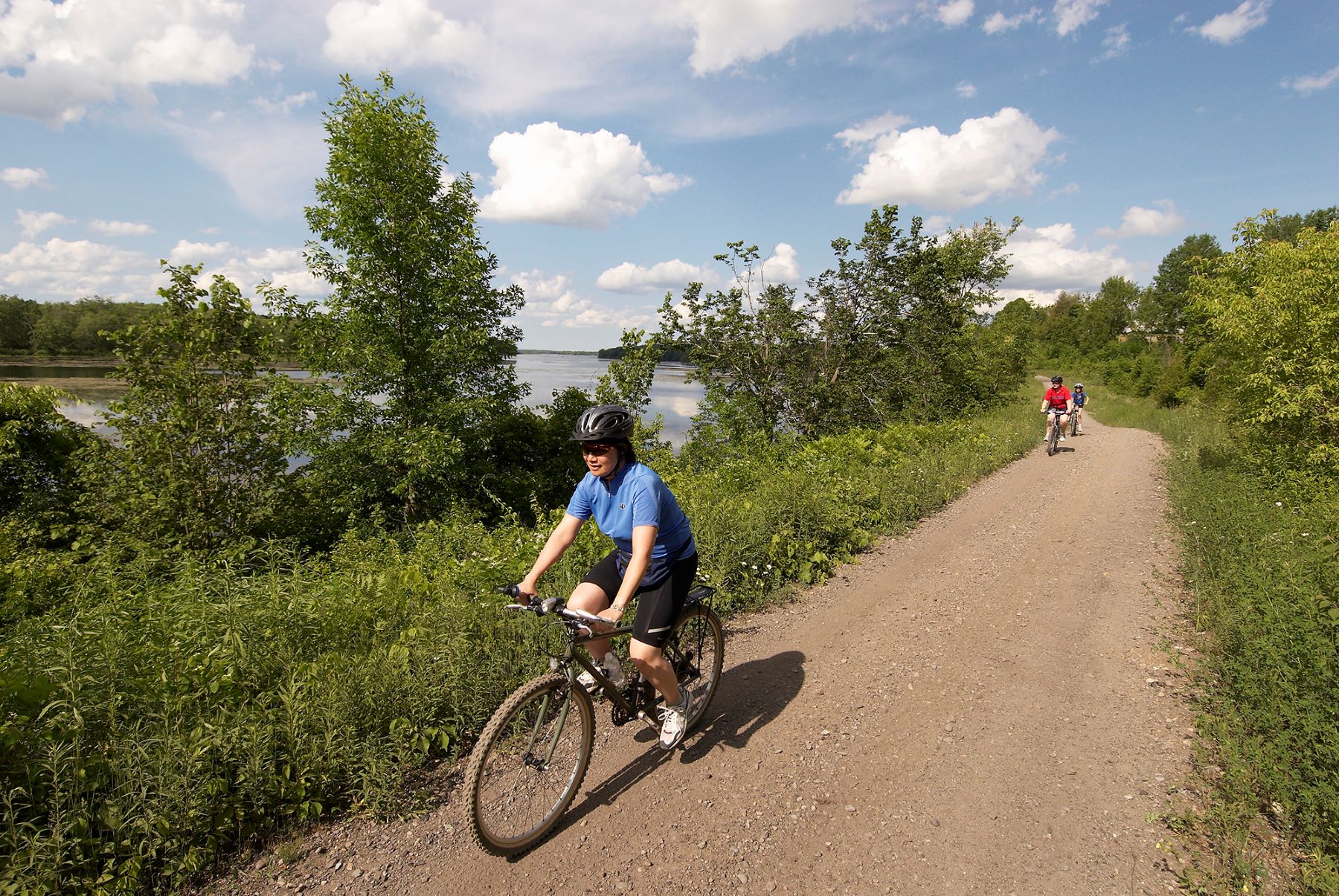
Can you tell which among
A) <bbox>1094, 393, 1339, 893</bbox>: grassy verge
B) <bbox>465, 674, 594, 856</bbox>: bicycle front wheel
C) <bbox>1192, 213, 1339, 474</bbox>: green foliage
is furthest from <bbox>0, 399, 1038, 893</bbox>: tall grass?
<bbox>1192, 213, 1339, 474</bbox>: green foliage

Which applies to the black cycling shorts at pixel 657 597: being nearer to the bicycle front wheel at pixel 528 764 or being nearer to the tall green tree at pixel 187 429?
the bicycle front wheel at pixel 528 764

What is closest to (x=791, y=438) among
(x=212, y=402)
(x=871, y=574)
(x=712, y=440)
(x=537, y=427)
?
(x=712, y=440)

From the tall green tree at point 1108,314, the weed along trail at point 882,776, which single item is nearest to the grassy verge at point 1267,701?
the weed along trail at point 882,776

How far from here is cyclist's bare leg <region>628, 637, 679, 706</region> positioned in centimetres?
351

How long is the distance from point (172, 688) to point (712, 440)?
1652cm

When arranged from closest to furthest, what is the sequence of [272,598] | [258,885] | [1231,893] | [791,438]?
[1231,893]
[258,885]
[272,598]
[791,438]

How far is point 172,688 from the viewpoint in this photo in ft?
11.1

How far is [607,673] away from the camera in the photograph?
3.62 meters

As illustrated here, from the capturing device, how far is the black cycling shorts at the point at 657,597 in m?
3.52

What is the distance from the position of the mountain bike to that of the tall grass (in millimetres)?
717

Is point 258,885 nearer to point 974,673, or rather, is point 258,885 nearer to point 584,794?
point 584,794

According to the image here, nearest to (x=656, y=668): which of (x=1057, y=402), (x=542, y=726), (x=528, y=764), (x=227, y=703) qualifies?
(x=542, y=726)

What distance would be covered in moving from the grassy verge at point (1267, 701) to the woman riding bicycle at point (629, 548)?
2705 millimetres

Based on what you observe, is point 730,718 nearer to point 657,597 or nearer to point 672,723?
point 672,723
